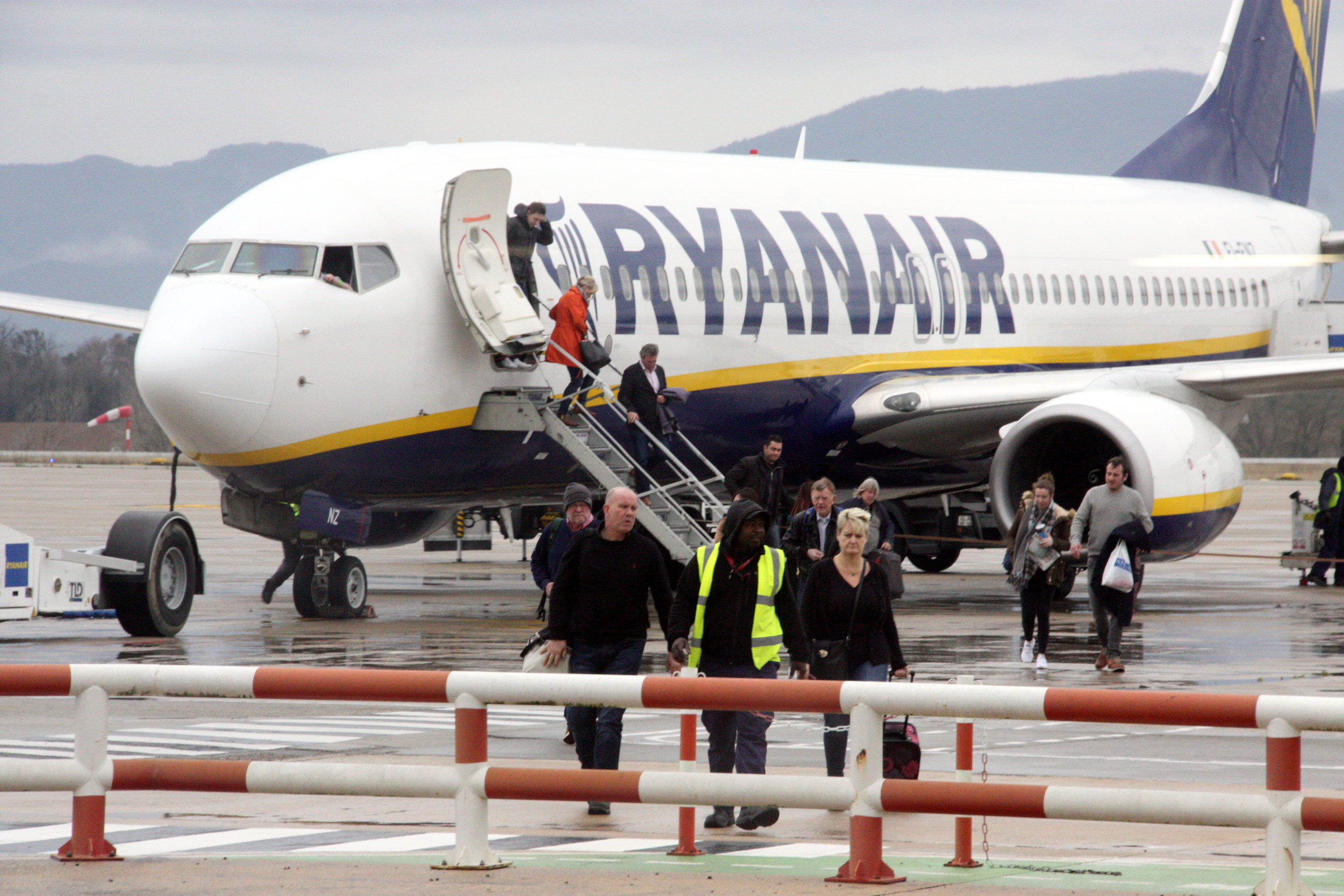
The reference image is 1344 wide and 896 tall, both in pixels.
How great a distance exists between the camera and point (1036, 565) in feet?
51.6

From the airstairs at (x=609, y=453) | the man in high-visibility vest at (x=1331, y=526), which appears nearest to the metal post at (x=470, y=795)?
the airstairs at (x=609, y=453)

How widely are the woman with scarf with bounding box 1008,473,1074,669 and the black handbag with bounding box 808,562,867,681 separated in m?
5.95

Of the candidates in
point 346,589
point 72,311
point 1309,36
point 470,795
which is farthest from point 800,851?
point 1309,36

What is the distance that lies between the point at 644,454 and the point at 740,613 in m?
9.62

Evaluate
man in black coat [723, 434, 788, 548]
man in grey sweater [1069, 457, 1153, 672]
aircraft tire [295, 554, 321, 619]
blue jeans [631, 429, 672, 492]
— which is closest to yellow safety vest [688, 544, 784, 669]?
man in grey sweater [1069, 457, 1153, 672]

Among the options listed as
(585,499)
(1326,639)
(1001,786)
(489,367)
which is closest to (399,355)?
(489,367)

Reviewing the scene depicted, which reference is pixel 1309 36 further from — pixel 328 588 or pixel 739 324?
pixel 328 588

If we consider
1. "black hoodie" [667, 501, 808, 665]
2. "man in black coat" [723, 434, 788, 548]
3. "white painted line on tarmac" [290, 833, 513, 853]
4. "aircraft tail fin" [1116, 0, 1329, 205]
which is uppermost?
"aircraft tail fin" [1116, 0, 1329, 205]

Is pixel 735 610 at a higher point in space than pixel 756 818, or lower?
higher

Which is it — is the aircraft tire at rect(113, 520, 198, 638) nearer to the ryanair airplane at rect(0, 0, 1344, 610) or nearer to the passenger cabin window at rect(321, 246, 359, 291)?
the ryanair airplane at rect(0, 0, 1344, 610)

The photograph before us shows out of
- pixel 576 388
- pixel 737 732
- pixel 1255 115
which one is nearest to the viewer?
pixel 737 732

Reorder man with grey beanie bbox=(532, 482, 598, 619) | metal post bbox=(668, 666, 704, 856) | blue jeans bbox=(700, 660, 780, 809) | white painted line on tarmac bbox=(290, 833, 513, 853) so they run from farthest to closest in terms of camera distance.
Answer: man with grey beanie bbox=(532, 482, 598, 619)
blue jeans bbox=(700, 660, 780, 809)
white painted line on tarmac bbox=(290, 833, 513, 853)
metal post bbox=(668, 666, 704, 856)

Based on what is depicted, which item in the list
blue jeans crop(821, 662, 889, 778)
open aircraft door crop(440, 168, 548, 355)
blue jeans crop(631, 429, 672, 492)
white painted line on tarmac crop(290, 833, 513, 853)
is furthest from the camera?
blue jeans crop(631, 429, 672, 492)

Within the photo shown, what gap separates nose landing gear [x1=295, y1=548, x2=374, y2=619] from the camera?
19172 mm
